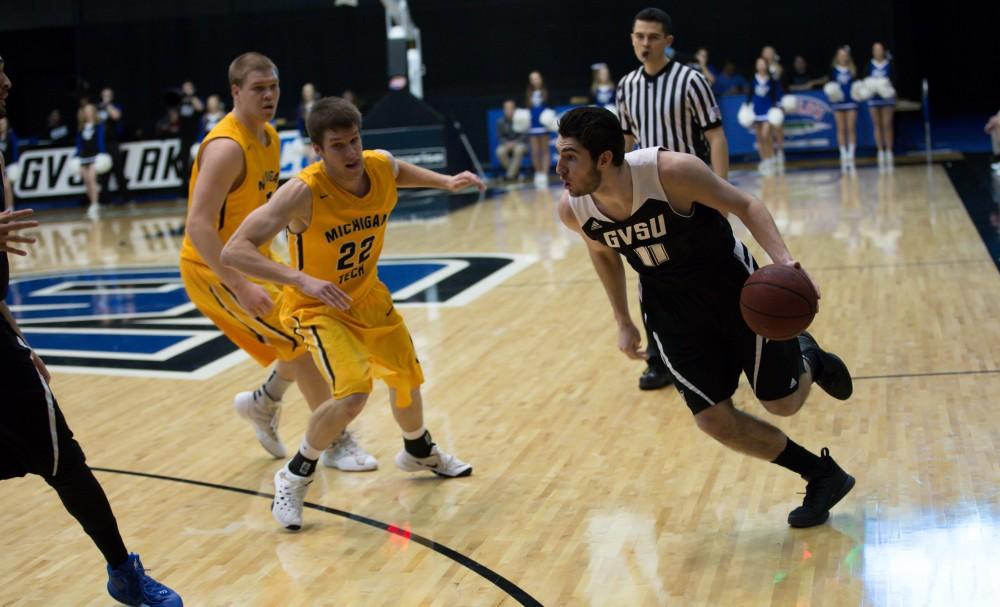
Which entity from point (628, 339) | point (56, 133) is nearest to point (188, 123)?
point (56, 133)

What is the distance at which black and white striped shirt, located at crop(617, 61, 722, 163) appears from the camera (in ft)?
19.1

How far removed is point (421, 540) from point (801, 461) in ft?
4.35

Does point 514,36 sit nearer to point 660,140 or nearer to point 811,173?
point 811,173

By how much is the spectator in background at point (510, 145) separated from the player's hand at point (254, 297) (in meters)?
14.4

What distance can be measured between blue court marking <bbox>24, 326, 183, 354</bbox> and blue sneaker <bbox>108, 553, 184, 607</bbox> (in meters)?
4.40

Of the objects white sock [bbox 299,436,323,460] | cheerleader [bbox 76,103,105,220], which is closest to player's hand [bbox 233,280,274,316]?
white sock [bbox 299,436,323,460]

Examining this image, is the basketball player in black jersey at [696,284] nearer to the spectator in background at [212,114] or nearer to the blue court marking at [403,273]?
the blue court marking at [403,273]

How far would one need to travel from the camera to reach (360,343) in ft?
14.6

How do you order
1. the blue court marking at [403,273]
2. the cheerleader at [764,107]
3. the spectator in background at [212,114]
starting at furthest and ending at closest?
the spectator in background at [212,114]
the cheerleader at [764,107]
the blue court marking at [403,273]

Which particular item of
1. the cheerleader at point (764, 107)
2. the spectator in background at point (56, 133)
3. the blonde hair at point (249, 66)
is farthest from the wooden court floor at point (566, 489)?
the spectator in background at point (56, 133)

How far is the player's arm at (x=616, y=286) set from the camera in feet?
13.3

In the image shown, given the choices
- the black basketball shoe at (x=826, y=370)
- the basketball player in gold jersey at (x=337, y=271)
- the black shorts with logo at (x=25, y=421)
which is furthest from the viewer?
the black basketball shoe at (x=826, y=370)

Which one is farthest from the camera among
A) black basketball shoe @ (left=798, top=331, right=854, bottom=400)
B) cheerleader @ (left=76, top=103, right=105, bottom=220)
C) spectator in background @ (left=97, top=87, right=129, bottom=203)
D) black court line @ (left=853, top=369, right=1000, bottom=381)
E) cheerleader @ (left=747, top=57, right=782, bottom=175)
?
spectator in background @ (left=97, top=87, right=129, bottom=203)

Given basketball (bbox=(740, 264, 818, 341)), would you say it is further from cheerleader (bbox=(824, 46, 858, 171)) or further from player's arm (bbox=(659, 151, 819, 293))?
cheerleader (bbox=(824, 46, 858, 171))
